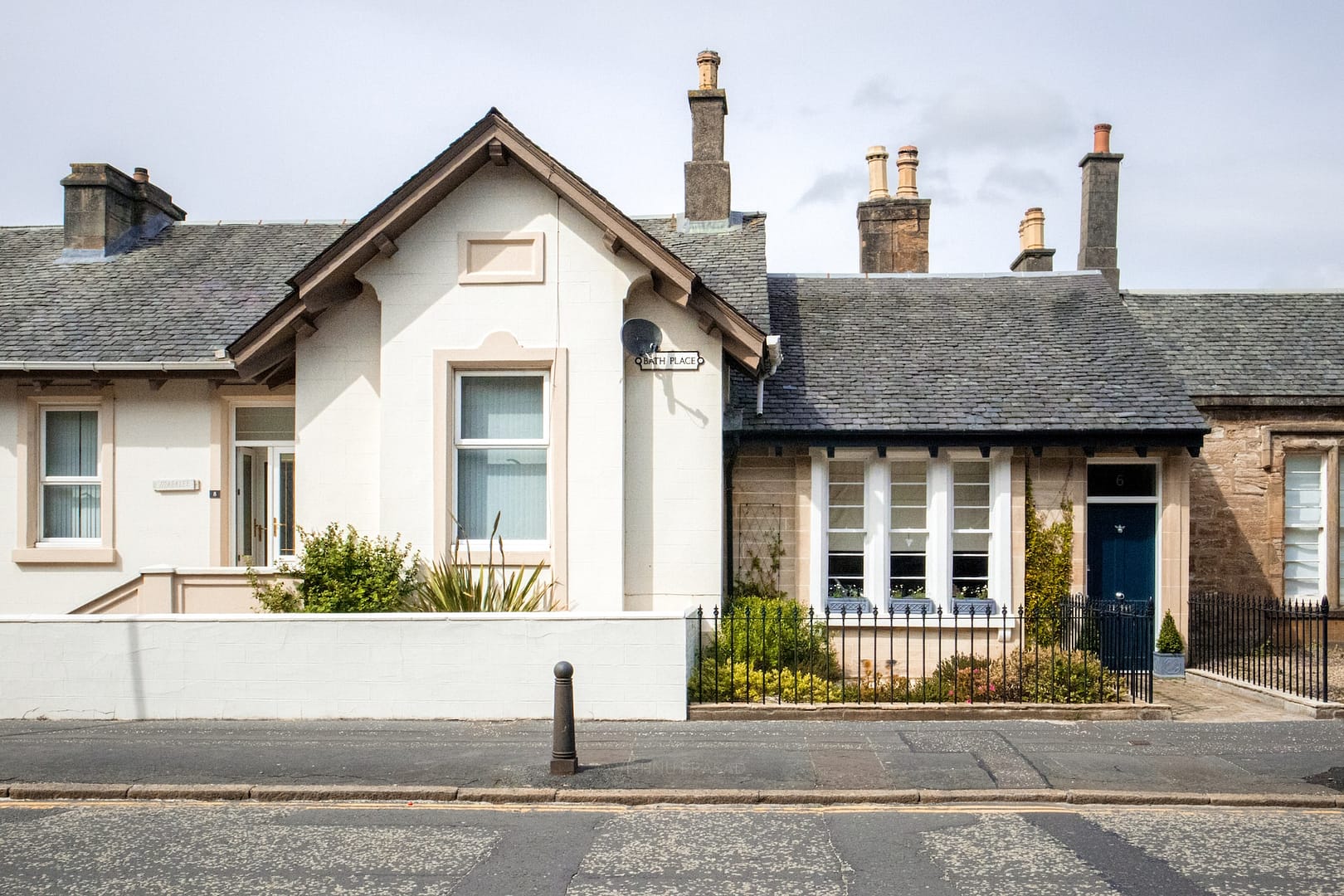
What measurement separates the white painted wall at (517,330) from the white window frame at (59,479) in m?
5.05

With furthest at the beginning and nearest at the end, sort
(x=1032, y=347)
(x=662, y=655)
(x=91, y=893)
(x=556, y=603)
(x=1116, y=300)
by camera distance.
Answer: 1. (x=1116, y=300)
2. (x=1032, y=347)
3. (x=556, y=603)
4. (x=662, y=655)
5. (x=91, y=893)

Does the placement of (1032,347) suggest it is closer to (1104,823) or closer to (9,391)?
(1104,823)

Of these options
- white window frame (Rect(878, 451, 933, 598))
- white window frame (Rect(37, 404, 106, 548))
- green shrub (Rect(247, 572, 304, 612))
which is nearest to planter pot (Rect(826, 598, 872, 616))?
white window frame (Rect(878, 451, 933, 598))

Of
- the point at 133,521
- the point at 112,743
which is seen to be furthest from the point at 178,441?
the point at 112,743

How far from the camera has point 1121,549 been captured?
15617 millimetres

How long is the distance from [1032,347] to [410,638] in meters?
10.4

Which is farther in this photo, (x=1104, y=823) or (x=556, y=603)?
(x=556, y=603)

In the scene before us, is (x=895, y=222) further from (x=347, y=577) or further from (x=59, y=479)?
(x=59, y=479)

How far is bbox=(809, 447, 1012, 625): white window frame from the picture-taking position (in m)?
15.1

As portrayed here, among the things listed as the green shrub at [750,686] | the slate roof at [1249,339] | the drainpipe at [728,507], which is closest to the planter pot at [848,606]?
the drainpipe at [728,507]

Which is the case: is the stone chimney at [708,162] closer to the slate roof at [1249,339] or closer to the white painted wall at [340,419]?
the white painted wall at [340,419]

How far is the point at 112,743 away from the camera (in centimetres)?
1012

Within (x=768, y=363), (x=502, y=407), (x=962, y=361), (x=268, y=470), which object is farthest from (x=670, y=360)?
(x=268, y=470)

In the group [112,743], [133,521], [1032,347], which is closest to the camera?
[112,743]
